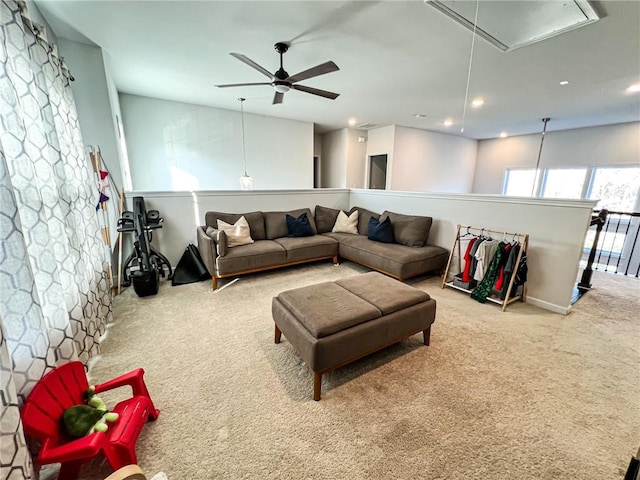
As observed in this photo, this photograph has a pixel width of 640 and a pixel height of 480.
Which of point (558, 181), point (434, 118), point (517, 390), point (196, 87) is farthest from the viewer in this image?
point (558, 181)

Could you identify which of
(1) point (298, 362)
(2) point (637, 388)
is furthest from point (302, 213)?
(2) point (637, 388)

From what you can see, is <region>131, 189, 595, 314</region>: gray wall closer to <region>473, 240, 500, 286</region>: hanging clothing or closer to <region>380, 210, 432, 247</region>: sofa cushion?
<region>380, 210, 432, 247</region>: sofa cushion

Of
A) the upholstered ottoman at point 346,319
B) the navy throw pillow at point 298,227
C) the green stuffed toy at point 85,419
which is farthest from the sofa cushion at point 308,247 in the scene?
the green stuffed toy at point 85,419

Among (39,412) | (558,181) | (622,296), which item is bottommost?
(622,296)

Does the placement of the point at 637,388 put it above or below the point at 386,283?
below

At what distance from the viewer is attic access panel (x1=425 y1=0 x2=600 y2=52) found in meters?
2.09

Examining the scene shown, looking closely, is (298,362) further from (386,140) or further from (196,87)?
(386,140)

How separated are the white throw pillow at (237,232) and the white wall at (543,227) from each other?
2.64 metres

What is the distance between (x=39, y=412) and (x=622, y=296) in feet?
18.0

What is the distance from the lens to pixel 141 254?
3148mm

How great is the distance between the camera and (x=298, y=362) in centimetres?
195

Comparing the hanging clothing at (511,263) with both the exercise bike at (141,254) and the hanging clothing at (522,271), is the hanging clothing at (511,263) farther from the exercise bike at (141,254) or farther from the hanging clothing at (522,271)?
the exercise bike at (141,254)

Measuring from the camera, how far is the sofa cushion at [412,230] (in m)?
3.67

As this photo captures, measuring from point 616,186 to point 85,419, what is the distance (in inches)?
372
